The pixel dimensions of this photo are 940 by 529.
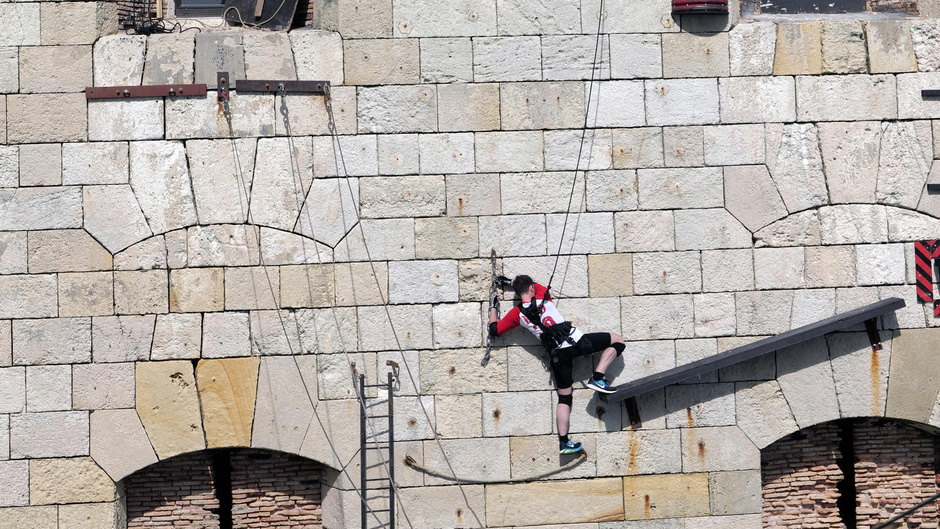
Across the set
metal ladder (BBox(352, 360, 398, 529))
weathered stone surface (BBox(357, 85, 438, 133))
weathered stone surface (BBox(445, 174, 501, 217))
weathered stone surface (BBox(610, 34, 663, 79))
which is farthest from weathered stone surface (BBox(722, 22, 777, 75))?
metal ladder (BBox(352, 360, 398, 529))

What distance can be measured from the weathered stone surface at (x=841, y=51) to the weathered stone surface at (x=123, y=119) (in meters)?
5.49

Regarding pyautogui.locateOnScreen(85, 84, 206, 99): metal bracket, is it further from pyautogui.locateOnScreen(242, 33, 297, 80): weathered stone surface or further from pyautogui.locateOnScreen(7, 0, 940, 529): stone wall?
pyautogui.locateOnScreen(242, 33, 297, 80): weathered stone surface

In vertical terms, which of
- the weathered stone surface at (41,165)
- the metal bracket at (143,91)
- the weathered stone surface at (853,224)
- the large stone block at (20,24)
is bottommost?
the weathered stone surface at (853,224)

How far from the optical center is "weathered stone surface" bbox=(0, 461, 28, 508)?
7.15 meters

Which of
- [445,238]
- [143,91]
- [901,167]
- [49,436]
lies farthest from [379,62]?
[901,167]

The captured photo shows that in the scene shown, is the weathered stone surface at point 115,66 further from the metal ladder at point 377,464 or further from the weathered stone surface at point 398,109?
the metal ladder at point 377,464

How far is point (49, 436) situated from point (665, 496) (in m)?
4.98

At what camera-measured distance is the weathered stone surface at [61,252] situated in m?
7.19

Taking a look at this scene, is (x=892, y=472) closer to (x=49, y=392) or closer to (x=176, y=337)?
(x=176, y=337)

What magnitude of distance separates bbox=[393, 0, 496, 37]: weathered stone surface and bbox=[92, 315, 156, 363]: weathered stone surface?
3126mm

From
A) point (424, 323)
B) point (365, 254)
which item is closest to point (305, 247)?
point (365, 254)

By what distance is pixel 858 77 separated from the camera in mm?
7520

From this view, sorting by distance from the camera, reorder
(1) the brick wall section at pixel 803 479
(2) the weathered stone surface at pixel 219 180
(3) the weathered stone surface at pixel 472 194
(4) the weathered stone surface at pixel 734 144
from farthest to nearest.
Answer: (1) the brick wall section at pixel 803 479 → (4) the weathered stone surface at pixel 734 144 → (3) the weathered stone surface at pixel 472 194 → (2) the weathered stone surface at pixel 219 180

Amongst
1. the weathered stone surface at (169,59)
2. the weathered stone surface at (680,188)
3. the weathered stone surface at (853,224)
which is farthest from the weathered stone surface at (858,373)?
the weathered stone surface at (169,59)
